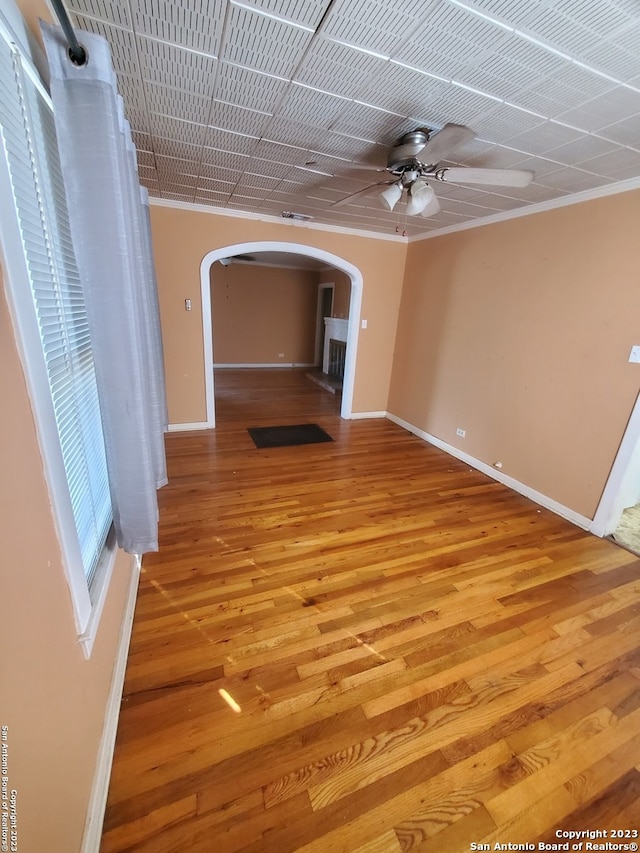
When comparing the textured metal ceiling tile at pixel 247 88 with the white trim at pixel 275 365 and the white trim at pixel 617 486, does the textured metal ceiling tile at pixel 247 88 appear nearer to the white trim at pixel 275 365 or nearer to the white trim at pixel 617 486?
the white trim at pixel 617 486

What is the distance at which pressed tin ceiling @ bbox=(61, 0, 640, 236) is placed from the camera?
1.17 meters

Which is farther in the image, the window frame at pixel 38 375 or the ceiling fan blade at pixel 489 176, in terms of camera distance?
the ceiling fan blade at pixel 489 176

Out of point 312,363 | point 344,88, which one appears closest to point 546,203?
point 344,88

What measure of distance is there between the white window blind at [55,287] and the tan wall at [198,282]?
102 inches

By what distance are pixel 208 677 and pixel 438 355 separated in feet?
12.2

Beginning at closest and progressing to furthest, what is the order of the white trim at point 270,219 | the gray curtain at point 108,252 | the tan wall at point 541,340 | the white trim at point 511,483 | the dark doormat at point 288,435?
the gray curtain at point 108,252, the tan wall at point 541,340, the white trim at point 511,483, the white trim at point 270,219, the dark doormat at point 288,435

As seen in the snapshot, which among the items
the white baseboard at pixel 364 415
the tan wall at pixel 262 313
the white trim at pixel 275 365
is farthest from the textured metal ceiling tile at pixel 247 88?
the white trim at pixel 275 365

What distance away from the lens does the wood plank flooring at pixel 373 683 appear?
106 centimetres

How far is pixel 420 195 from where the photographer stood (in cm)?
192

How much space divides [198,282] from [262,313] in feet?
14.3

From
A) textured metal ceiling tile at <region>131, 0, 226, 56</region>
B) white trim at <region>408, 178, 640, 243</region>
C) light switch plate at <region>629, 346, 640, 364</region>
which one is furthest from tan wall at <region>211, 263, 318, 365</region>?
light switch plate at <region>629, 346, 640, 364</region>

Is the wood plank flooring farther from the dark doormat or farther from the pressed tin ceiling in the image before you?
the pressed tin ceiling

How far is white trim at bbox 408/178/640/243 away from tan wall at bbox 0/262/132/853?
11.2ft

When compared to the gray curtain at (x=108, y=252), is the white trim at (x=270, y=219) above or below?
above
